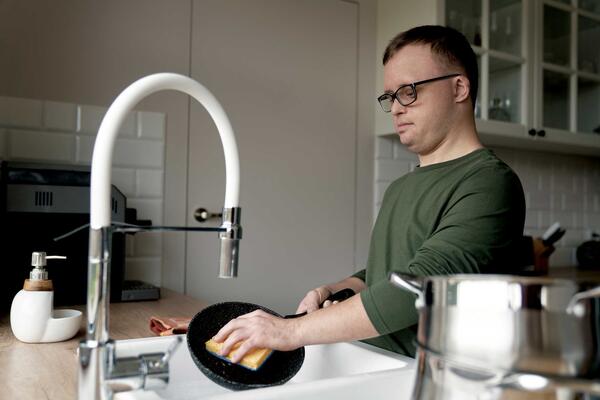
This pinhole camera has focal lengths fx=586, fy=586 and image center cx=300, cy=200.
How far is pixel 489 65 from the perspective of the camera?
2.47 meters

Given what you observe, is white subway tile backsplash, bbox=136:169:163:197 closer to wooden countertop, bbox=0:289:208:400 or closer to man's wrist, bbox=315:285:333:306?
wooden countertop, bbox=0:289:208:400

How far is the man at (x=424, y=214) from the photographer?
854 mm

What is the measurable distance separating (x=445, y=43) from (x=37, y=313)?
0.93m

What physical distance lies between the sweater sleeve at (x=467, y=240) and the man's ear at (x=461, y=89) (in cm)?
22

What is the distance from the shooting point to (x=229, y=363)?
852mm

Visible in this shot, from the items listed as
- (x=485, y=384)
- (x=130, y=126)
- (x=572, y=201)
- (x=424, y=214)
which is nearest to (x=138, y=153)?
(x=130, y=126)

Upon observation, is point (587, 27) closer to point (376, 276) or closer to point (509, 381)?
point (376, 276)

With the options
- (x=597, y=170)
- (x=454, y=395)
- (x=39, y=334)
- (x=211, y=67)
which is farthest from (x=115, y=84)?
(x=597, y=170)

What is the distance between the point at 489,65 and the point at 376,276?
153 centimetres

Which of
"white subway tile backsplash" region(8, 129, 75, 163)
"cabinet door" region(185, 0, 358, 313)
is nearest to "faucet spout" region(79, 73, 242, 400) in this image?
"white subway tile backsplash" region(8, 129, 75, 163)

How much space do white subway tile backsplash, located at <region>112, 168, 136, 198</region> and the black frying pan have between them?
1.06m

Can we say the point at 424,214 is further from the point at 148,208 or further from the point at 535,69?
the point at 535,69

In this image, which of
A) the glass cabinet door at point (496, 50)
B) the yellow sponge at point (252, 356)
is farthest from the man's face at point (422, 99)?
the glass cabinet door at point (496, 50)

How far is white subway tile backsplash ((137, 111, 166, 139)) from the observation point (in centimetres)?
195
